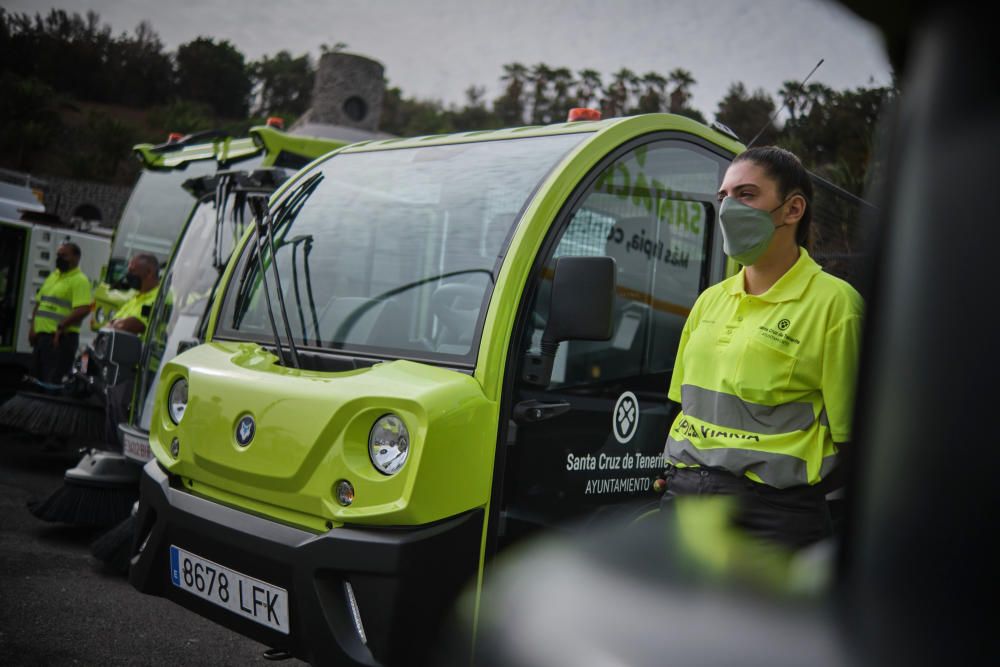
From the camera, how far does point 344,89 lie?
47.8 feet

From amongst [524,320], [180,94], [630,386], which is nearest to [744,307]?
[524,320]

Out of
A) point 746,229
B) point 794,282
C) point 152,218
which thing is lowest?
point 794,282

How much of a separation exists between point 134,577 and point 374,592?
117 centimetres

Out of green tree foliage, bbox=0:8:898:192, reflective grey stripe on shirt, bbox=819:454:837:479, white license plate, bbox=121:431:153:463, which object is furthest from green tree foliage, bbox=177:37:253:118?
reflective grey stripe on shirt, bbox=819:454:837:479

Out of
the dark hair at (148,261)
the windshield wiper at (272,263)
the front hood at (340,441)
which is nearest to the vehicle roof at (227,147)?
the dark hair at (148,261)

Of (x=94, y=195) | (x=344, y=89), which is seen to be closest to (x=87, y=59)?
(x=94, y=195)

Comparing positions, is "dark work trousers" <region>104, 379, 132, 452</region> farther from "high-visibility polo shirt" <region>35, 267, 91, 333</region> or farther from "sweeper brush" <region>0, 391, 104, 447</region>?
"high-visibility polo shirt" <region>35, 267, 91, 333</region>

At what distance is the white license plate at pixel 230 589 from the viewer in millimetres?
2678

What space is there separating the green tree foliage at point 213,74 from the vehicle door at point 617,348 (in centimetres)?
6063

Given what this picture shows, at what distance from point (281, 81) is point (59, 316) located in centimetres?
5913

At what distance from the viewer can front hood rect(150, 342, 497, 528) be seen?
8.29ft

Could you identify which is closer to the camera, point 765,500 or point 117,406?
point 765,500

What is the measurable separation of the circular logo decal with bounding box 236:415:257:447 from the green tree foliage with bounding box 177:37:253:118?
6101 cm

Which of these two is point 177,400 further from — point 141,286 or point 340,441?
point 141,286
